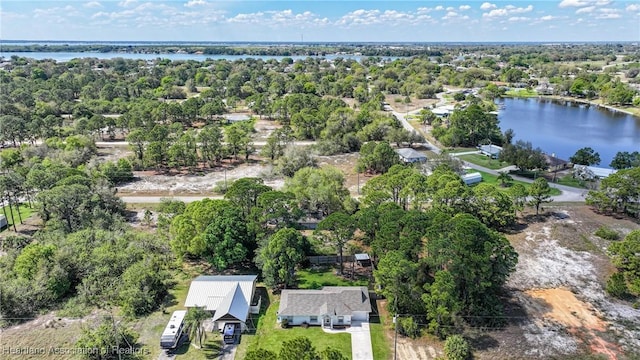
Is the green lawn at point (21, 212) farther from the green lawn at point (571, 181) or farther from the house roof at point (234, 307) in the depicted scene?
the green lawn at point (571, 181)

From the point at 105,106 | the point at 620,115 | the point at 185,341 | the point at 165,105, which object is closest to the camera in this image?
the point at 185,341

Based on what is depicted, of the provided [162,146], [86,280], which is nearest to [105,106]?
[162,146]

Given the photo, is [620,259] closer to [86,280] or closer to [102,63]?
[86,280]

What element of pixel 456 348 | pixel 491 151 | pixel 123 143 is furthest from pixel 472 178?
pixel 123 143

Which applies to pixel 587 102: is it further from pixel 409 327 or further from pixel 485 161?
pixel 409 327

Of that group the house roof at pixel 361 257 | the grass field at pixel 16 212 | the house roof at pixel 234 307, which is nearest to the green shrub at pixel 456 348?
the house roof at pixel 361 257
